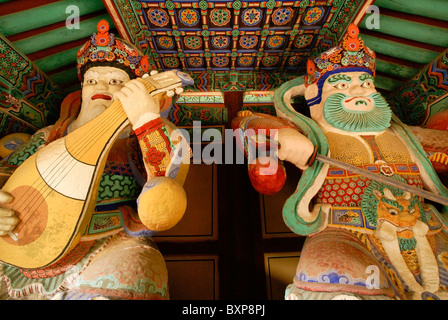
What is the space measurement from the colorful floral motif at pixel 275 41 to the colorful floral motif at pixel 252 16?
20 cm

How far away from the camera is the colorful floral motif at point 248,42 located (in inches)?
87.2

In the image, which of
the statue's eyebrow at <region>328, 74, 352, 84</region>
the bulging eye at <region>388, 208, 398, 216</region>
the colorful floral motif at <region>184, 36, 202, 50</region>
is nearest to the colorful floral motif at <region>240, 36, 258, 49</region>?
the colorful floral motif at <region>184, 36, 202, 50</region>

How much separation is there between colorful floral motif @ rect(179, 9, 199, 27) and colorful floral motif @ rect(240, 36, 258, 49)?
1.25 ft

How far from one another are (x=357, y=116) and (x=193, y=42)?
1.34 meters

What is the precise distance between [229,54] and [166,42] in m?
0.51

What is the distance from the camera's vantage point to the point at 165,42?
2248mm

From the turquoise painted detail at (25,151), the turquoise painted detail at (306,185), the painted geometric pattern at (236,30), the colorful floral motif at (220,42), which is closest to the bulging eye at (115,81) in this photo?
the turquoise painted detail at (25,151)

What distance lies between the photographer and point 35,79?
2045 millimetres

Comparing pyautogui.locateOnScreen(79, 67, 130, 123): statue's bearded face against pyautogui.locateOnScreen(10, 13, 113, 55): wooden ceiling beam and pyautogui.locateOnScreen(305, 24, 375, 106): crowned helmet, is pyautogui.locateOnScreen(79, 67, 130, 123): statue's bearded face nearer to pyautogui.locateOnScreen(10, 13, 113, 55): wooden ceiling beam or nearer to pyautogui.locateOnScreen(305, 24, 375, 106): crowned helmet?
pyautogui.locateOnScreen(10, 13, 113, 55): wooden ceiling beam

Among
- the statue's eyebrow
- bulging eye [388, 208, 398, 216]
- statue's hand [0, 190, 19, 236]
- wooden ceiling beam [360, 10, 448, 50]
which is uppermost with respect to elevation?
wooden ceiling beam [360, 10, 448, 50]

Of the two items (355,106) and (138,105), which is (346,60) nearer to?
(355,106)

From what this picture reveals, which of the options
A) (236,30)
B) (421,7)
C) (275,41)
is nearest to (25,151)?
(236,30)

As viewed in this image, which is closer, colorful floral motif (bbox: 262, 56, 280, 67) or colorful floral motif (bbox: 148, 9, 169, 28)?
colorful floral motif (bbox: 148, 9, 169, 28)

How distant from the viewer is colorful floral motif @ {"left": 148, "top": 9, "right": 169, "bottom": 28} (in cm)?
203
